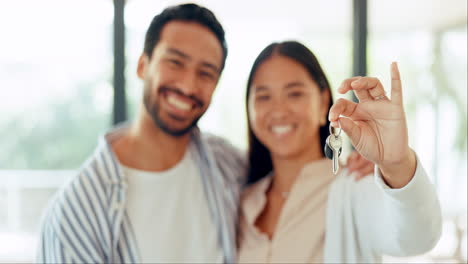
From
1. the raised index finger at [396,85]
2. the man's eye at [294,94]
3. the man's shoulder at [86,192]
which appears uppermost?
the raised index finger at [396,85]

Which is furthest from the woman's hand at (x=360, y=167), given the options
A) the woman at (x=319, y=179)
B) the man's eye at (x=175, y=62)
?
the man's eye at (x=175, y=62)

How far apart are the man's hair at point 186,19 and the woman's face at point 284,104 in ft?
0.52

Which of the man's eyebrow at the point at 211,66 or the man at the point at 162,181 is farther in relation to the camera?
the man's eyebrow at the point at 211,66

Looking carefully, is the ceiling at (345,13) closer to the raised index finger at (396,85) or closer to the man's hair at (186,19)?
the man's hair at (186,19)

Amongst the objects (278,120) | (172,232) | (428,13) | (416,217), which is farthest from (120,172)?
(428,13)

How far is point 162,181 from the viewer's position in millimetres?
1285

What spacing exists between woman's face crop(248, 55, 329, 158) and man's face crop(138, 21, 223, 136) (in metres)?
0.14

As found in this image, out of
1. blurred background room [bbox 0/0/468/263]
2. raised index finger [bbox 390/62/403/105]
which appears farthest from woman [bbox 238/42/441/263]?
blurred background room [bbox 0/0/468/263]

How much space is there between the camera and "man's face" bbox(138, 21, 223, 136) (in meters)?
1.25

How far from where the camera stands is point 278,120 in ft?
4.01

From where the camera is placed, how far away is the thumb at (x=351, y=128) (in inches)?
32.3

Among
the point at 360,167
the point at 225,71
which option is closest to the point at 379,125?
the point at 360,167

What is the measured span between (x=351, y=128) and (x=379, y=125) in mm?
52

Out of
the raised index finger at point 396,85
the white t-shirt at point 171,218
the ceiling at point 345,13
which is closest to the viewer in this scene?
the raised index finger at point 396,85
